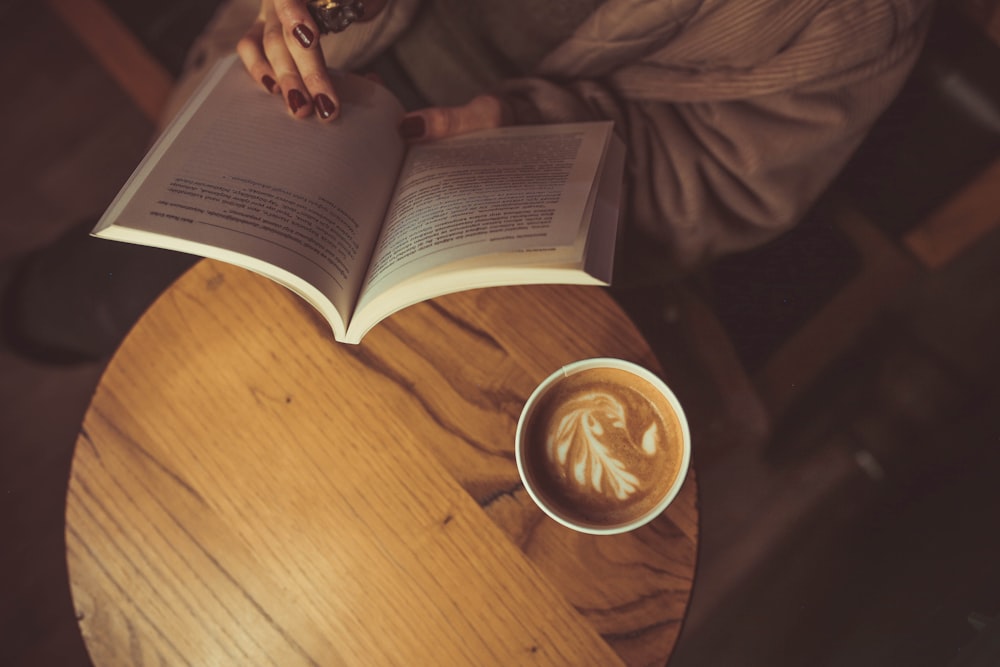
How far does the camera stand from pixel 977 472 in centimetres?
106

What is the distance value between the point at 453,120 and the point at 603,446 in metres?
0.37

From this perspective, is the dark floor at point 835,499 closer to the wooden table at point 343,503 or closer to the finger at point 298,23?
the wooden table at point 343,503

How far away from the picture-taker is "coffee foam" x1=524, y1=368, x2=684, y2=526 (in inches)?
22.3

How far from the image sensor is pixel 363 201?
583 millimetres

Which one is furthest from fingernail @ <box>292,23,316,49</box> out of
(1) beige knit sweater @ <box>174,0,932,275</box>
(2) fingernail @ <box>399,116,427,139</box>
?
(1) beige knit sweater @ <box>174,0,932,275</box>

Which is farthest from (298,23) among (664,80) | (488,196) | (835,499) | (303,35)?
(835,499)

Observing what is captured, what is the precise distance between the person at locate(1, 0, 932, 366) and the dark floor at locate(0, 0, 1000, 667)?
281mm

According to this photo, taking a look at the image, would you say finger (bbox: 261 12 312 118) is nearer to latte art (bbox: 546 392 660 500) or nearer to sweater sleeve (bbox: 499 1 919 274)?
sweater sleeve (bbox: 499 1 919 274)

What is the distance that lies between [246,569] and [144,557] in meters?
0.10

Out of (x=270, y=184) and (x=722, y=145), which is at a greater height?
(x=270, y=184)

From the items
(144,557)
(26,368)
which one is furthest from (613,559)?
(26,368)

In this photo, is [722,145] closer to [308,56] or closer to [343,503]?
[308,56]

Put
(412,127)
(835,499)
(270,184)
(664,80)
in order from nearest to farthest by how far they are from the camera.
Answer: (270,184)
(412,127)
(664,80)
(835,499)

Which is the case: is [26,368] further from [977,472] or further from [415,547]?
[977,472]
